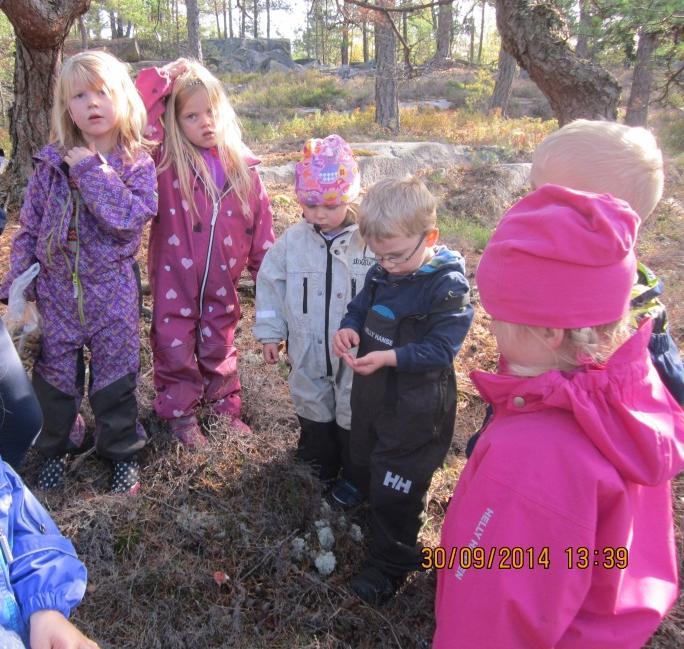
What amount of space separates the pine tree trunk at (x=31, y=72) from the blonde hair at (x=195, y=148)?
1.84 meters

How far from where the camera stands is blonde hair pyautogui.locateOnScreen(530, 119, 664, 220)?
165cm

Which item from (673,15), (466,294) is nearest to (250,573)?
(466,294)

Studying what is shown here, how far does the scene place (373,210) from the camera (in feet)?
6.91

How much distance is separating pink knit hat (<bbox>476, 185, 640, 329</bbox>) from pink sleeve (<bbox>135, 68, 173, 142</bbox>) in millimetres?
2206

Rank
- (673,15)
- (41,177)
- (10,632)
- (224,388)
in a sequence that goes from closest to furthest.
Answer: (10,632), (41,177), (224,388), (673,15)

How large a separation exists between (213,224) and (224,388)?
94cm

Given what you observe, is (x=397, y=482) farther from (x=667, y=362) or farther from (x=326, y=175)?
(x=326, y=175)

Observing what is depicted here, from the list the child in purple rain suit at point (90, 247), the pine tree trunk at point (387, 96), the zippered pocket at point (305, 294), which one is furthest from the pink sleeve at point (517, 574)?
the pine tree trunk at point (387, 96)

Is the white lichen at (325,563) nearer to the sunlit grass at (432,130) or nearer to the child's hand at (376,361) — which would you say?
the child's hand at (376,361)

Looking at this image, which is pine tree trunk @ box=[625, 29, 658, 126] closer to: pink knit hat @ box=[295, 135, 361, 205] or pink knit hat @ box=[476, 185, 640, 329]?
pink knit hat @ box=[295, 135, 361, 205]

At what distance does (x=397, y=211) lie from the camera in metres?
2.07

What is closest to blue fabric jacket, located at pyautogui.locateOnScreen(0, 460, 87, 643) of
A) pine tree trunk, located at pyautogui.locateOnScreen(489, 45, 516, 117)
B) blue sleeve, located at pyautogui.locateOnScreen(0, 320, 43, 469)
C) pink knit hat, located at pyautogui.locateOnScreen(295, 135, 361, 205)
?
blue sleeve, located at pyautogui.locateOnScreen(0, 320, 43, 469)

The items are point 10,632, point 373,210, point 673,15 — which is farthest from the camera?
point 673,15

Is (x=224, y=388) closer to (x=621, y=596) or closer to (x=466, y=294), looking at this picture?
(x=466, y=294)
